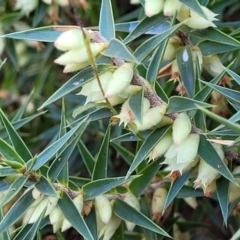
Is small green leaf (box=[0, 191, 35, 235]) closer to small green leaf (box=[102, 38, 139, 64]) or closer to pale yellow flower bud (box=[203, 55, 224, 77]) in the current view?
small green leaf (box=[102, 38, 139, 64])

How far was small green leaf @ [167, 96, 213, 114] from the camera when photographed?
2.61 ft

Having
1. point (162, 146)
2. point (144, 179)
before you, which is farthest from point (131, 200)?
point (162, 146)

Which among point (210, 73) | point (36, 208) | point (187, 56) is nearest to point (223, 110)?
point (210, 73)

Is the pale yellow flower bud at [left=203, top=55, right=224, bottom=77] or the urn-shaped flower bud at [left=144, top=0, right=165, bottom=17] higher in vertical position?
the urn-shaped flower bud at [left=144, top=0, right=165, bottom=17]

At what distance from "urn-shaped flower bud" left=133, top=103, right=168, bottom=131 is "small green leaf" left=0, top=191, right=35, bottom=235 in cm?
20

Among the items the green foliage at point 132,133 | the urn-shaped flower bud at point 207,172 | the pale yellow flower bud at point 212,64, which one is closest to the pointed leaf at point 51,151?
the green foliage at point 132,133

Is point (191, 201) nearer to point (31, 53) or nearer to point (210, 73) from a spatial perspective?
point (210, 73)

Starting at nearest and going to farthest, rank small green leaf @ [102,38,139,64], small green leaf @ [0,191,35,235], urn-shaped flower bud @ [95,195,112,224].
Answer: small green leaf @ [102,38,139,64] < small green leaf @ [0,191,35,235] < urn-shaped flower bud @ [95,195,112,224]

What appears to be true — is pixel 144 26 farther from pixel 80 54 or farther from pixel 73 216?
pixel 73 216

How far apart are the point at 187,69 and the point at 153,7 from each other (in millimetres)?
150

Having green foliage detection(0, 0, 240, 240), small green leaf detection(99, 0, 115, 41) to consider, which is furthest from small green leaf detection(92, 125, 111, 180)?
small green leaf detection(99, 0, 115, 41)

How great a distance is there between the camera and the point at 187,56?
997 mm

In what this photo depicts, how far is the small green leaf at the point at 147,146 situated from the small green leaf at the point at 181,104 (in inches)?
1.7

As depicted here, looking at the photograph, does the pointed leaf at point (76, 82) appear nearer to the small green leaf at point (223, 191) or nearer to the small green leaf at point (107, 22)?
the small green leaf at point (107, 22)
